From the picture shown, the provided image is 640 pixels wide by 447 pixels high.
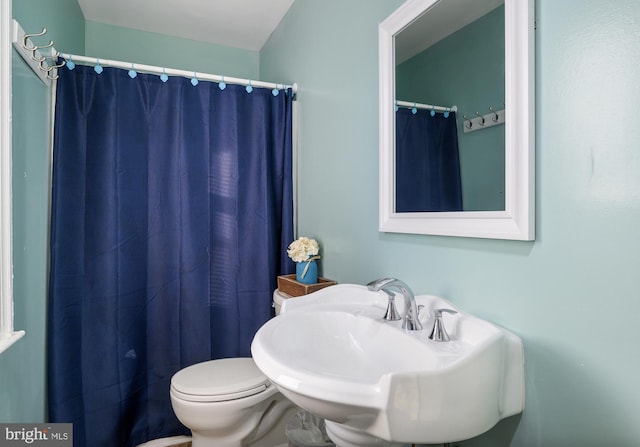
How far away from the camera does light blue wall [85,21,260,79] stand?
2.39 meters

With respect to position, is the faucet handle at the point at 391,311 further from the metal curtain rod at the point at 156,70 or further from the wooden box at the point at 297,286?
the metal curtain rod at the point at 156,70

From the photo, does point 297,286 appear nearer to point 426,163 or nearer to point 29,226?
point 426,163

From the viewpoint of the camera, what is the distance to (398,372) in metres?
0.61

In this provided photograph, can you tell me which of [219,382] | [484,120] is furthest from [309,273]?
[484,120]

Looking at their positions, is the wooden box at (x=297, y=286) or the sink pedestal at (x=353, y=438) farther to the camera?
the wooden box at (x=297, y=286)

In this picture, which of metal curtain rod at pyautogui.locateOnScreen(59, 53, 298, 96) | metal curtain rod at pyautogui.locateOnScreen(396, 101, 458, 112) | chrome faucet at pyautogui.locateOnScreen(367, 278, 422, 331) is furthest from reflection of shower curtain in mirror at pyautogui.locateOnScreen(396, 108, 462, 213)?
metal curtain rod at pyautogui.locateOnScreen(59, 53, 298, 96)

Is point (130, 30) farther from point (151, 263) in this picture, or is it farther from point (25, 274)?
point (25, 274)

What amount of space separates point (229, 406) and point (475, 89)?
57.3 inches

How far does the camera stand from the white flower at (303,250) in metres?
1.66

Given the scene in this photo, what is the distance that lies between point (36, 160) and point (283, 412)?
1548 mm

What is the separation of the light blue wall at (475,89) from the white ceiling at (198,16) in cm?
151

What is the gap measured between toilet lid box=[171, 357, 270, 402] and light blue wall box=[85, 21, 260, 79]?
2.16m

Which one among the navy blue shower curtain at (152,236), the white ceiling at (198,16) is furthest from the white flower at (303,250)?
the white ceiling at (198,16)

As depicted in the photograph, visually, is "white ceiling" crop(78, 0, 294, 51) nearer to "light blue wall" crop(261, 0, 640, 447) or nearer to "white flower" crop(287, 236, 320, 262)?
"white flower" crop(287, 236, 320, 262)
